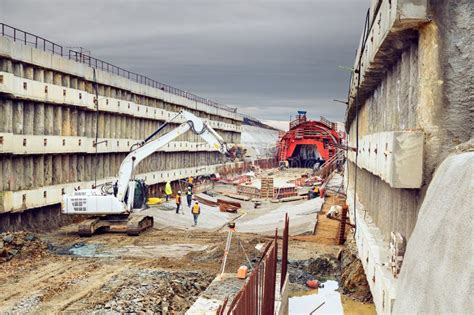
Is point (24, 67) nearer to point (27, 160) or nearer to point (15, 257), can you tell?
point (27, 160)

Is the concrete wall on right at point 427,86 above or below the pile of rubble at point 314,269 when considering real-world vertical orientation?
above

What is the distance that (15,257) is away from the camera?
18031 mm

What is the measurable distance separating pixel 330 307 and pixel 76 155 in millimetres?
16804

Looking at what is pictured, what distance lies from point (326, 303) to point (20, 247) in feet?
34.0

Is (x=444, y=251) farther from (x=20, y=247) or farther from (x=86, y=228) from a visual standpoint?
(x=86, y=228)

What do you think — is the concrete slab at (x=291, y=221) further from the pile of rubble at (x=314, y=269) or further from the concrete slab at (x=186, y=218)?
the pile of rubble at (x=314, y=269)

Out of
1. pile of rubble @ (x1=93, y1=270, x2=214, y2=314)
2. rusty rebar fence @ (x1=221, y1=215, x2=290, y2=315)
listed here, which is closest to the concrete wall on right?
Answer: rusty rebar fence @ (x1=221, y1=215, x2=290, y2=315)

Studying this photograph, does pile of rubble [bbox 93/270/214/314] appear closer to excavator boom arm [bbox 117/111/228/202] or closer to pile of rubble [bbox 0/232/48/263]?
pile of rubble [bbox 0/232/48/263]

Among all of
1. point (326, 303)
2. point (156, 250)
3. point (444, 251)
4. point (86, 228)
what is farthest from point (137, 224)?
point (444, 251)

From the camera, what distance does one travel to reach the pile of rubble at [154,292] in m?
12.4

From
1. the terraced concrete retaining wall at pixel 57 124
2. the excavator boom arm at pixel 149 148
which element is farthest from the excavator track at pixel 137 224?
the terraced concrete retaining wall at pixel 57 124

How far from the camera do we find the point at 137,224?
2300cm

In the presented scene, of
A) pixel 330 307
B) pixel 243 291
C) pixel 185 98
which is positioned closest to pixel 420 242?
pixel 243 291

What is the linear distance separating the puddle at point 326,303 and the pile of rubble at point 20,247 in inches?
345
